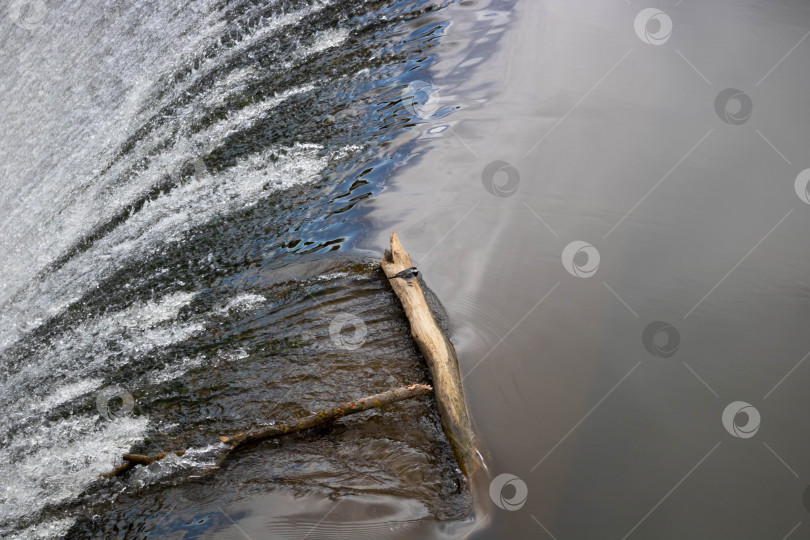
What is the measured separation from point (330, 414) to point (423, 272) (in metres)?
1.52

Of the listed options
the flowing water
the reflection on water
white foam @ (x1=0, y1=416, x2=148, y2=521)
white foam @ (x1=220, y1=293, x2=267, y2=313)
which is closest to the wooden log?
the flowing water

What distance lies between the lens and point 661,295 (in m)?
4.51

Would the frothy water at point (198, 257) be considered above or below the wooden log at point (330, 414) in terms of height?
above

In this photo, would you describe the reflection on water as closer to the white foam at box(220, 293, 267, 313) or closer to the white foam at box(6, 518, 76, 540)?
the white foam at box(220, 293, 267, 313)

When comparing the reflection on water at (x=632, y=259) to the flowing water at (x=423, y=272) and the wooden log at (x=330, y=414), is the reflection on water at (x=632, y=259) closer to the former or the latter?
the flowing water at (x=423, y=272)

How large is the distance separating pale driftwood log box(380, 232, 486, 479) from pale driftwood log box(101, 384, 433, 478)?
0.17m

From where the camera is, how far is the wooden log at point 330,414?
3.86 m

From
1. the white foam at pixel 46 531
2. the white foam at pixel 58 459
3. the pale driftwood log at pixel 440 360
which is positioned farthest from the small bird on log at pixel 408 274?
the white foam at pixel 46 531

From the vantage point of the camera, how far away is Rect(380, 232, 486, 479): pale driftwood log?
12.3ft

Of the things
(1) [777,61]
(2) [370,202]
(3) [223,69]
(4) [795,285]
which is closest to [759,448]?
(4) [795,285]

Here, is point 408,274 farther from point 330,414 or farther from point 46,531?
point 46,531

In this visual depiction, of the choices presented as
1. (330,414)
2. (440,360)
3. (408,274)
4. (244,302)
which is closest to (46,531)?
(330,414)

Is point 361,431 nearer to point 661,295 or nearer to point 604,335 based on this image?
point 604,335

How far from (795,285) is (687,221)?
2.94 ft
